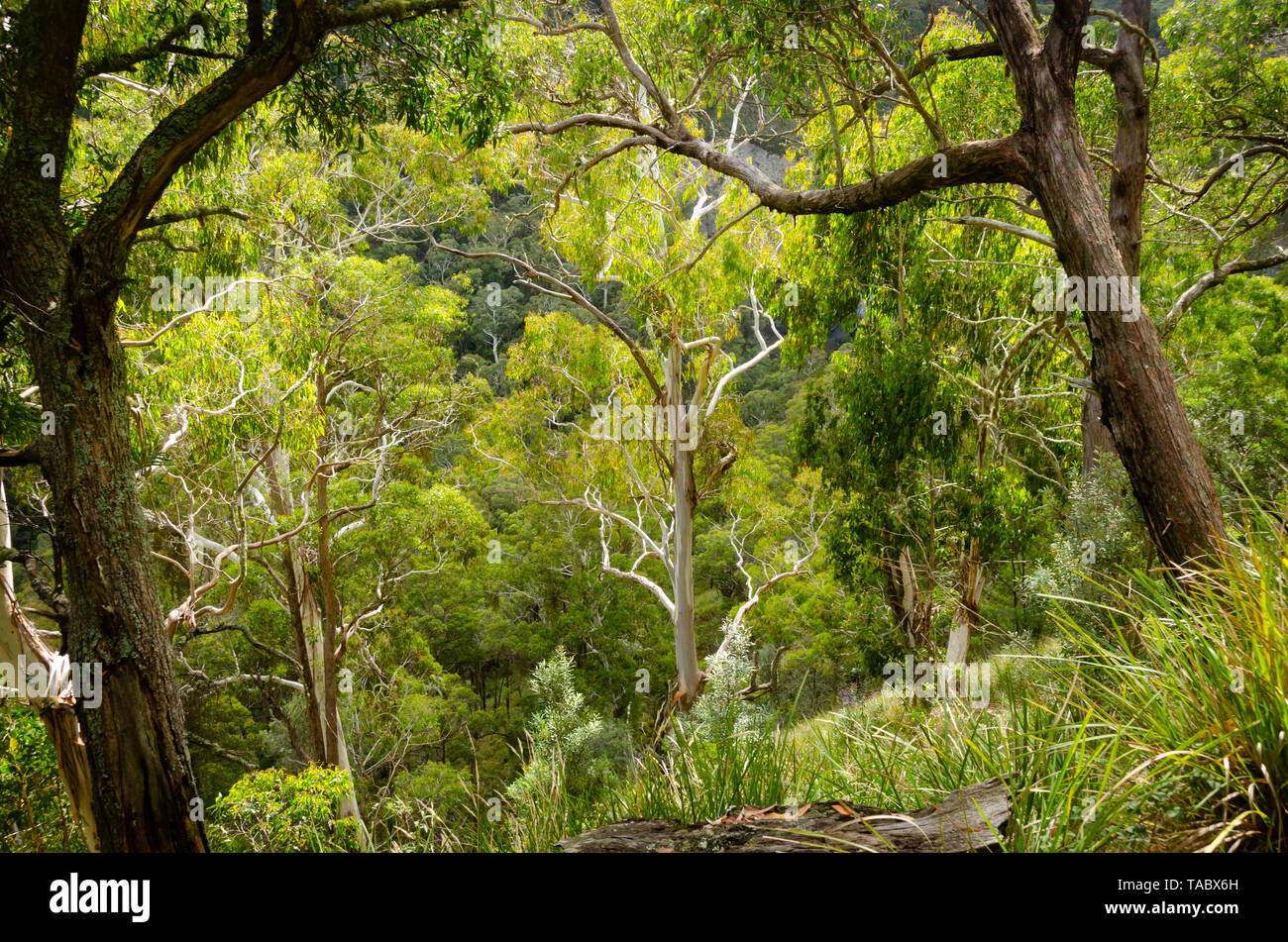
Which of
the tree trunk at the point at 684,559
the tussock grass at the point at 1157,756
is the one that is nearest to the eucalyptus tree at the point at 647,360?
the tree trunk at the point at 684,559

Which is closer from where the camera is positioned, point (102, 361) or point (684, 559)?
point (102, 361)

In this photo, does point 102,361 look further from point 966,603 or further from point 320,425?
point 966,603

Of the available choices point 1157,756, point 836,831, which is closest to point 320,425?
point 836,831

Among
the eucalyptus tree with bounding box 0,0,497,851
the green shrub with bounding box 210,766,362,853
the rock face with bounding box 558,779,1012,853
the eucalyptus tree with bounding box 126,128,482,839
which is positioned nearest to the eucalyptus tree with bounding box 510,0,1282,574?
the rock face with bounding box 558,779,1012,853

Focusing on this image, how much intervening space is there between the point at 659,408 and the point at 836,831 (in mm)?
9129

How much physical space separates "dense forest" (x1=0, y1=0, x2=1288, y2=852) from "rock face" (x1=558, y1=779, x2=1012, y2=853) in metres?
0.06

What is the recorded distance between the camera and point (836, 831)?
66.9 inches

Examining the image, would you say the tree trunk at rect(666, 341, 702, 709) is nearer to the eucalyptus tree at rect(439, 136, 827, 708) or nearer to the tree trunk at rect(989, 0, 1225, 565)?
the eucalyptus tree at rect(439, 136, 827, 708)

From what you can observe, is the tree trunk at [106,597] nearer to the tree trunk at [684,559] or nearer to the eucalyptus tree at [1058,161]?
the eucalyptus tree at [1058,161]

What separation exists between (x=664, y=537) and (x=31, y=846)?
8.40 meters

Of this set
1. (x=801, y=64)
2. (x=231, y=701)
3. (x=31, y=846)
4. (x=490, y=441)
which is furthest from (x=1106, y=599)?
(x=231, y=701)

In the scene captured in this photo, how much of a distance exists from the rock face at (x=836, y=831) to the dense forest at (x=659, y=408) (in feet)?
0.20
